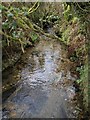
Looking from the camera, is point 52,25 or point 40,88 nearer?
point 40,88

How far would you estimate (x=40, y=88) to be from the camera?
8.82 metres

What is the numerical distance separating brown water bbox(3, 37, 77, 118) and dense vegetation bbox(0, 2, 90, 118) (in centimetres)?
50

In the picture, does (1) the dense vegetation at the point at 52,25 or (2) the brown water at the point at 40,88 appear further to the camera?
(2) the brown water at the point at 40,88

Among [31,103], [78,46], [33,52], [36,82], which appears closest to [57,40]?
[33,52]

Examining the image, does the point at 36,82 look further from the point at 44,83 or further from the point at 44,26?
the point at 44,26

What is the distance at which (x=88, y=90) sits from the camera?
6.54 metres

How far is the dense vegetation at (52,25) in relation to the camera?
6.19m

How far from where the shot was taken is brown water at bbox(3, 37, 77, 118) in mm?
7246

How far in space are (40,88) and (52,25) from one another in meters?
14.7

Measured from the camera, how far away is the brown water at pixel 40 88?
7.25 metres

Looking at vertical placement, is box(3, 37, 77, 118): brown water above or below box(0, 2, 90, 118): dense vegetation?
below

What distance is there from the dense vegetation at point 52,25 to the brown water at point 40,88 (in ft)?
1.62

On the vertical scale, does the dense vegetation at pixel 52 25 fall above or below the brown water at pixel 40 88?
above

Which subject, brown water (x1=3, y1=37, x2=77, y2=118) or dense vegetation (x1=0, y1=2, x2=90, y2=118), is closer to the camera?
dense vegetation (x1=0, y1=2, x2=90, y2=118)
